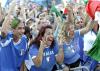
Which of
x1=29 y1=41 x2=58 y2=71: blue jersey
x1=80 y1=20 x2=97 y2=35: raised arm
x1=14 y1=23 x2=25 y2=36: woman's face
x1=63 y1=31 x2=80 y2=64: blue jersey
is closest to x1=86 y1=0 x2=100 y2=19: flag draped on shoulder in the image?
x1=80 y1=20 x2=97 y2=35: raised arm

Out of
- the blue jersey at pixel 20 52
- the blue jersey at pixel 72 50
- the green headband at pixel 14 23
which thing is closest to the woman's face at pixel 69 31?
the blue jersey at pixel 72 50

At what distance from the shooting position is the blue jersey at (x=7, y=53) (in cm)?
596

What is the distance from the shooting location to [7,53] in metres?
6.01

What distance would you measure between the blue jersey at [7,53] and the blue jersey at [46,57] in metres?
0.32

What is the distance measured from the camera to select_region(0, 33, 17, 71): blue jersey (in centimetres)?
596

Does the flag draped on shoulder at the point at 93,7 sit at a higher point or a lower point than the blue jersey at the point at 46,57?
higher

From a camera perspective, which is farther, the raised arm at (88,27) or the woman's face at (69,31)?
the raised arm at (88,27)

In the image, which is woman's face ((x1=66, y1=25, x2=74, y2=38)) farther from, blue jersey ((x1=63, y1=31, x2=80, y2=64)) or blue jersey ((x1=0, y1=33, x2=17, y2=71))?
blue jersey ((x1=0, y1=33, x2=17, y2=71))

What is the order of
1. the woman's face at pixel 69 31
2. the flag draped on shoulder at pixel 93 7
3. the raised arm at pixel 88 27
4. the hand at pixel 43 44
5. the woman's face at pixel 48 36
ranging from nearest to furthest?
the hand at pixel 43 44 < the woman's face at pixel 48 36 < the woman's face at pixel 69 31 < the flag draped on shoulder at pixel 93 7 < the raised arm at pixel 88 27

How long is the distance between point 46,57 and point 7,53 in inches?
24.6

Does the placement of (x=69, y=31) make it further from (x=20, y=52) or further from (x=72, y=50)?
(x=20, y=52)

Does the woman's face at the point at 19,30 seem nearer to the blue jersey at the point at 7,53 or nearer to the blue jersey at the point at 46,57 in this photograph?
the blue jersey at the point at 7,53

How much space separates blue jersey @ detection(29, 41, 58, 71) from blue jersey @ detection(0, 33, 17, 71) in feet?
1.06

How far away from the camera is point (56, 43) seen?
6.38 metres
